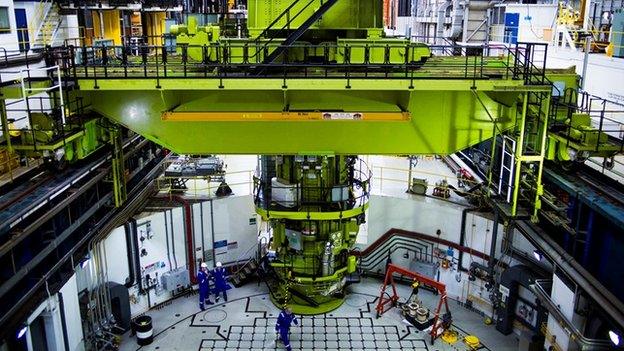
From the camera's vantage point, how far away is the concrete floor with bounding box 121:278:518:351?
12977mm

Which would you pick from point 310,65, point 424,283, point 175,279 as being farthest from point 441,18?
point 310,65

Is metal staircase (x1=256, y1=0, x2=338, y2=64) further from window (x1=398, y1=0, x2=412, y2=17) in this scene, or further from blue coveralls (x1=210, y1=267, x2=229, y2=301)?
window (x1=398, y1=0, x2=412, y2=17)

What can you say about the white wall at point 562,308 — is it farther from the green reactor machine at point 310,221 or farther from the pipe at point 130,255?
the pipe at point 130,255

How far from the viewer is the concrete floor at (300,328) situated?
12977mm

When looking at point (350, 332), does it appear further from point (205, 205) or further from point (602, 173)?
point (602, 173)

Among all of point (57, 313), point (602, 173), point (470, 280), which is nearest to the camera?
point (57, 313)

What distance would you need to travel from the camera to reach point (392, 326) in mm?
13836

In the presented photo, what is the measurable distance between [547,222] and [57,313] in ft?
33.8

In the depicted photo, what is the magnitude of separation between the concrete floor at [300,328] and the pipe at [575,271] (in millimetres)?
3365

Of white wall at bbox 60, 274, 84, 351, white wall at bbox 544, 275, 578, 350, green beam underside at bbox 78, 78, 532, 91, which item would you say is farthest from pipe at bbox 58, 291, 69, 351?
white wall at bbox 544, 275, 578, 350

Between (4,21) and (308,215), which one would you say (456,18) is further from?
(4,21)

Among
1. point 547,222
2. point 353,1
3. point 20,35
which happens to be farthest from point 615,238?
point 20,35

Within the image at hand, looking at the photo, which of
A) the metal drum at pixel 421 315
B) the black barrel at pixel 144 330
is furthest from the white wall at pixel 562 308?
the black barrel at pixel 144 330

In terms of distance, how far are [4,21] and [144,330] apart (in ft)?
41.9
